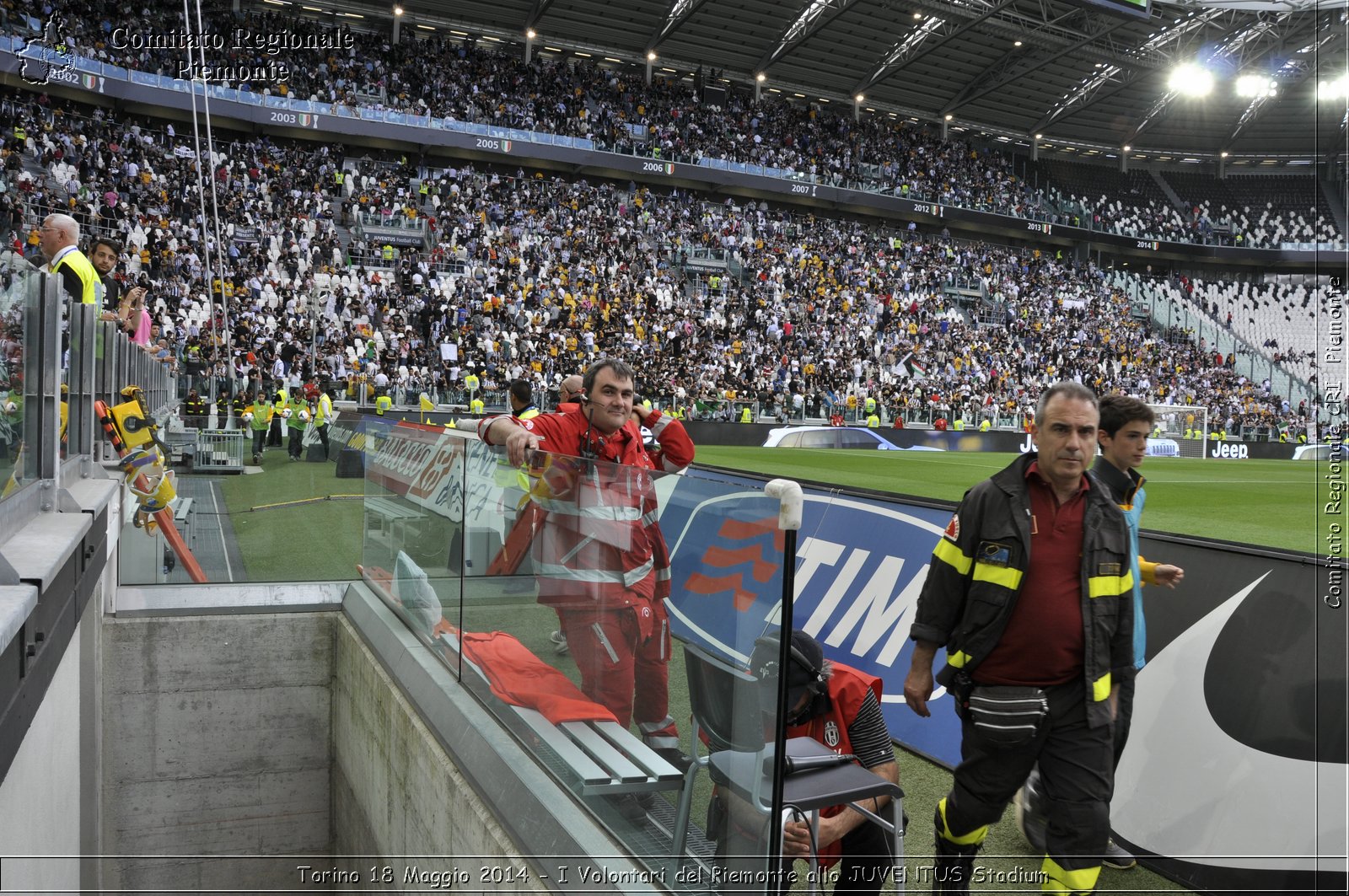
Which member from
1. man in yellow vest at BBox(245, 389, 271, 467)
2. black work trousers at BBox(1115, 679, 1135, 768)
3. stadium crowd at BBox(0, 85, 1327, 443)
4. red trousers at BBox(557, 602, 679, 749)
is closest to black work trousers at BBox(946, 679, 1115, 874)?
black work trousers at BBox(1115, 679, 1135, 768)

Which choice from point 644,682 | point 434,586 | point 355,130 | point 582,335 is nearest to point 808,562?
point 434,586

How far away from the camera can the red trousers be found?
8.95 feet

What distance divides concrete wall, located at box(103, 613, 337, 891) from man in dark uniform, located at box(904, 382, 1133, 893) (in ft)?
17.5

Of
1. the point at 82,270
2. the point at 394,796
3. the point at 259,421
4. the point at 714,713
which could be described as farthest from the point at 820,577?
the point at 259,421

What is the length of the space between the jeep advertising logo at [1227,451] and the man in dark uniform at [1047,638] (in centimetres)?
3481

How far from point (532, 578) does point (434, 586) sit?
1.51m

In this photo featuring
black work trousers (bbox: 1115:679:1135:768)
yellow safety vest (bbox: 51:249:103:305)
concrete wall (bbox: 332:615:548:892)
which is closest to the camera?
black work trousers (bbox: 1115:679:1135:768)

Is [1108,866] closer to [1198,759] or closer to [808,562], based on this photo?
[1198,759]

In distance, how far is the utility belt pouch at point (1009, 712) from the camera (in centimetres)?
300

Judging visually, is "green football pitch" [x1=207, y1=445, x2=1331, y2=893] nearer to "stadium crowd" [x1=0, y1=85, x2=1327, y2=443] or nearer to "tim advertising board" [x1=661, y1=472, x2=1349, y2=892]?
"tim advertising board" [x1=661, y1=472, x2=1349, y2=892]

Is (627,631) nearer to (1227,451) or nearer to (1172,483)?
(1172,483)

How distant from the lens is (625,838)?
281 cm

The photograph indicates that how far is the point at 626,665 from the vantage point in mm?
2953

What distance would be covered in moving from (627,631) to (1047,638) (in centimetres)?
132
